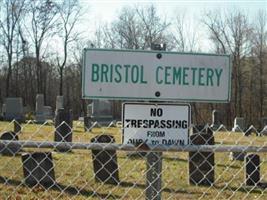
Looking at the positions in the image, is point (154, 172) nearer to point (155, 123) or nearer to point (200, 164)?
point (155, 123)

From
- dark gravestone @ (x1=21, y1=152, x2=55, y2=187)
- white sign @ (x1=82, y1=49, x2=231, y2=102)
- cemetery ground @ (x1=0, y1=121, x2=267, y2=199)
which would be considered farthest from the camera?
dark gravestone @ (x1=21, y1=152, x2=55, y2=187)

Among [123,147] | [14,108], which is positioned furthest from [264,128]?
[14,108]

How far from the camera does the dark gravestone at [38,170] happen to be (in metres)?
9.37

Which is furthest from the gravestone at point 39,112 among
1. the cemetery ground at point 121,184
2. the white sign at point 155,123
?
the white sign at point 155,123

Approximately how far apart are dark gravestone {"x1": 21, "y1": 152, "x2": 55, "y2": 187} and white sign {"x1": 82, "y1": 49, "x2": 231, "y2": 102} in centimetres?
579

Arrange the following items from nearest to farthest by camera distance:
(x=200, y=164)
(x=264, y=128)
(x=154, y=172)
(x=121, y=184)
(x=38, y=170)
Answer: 1. (x=154, y=172)
2. (x=264, y=128)
3. (x=38, y=170)
4. (x=121, y=184)
5. (x=200, y=164)

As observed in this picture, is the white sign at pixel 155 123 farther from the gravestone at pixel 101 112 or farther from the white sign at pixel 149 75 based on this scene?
the gravestone at pixel 101 112

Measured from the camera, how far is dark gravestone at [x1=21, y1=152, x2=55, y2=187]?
9.37 metres

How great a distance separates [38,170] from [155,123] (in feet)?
20.4

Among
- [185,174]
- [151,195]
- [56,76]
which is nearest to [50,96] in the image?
[56,76]

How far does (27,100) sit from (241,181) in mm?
60301

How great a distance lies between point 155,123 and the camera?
378 centimetres

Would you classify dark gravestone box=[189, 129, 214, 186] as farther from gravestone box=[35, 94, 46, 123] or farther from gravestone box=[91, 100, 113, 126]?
gravestone box=[35, 94, 46, 123]

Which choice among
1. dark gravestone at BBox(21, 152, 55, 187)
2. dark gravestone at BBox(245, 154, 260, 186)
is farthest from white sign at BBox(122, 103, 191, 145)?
dark gravestone at BBox(245, 154, 260, 186)
